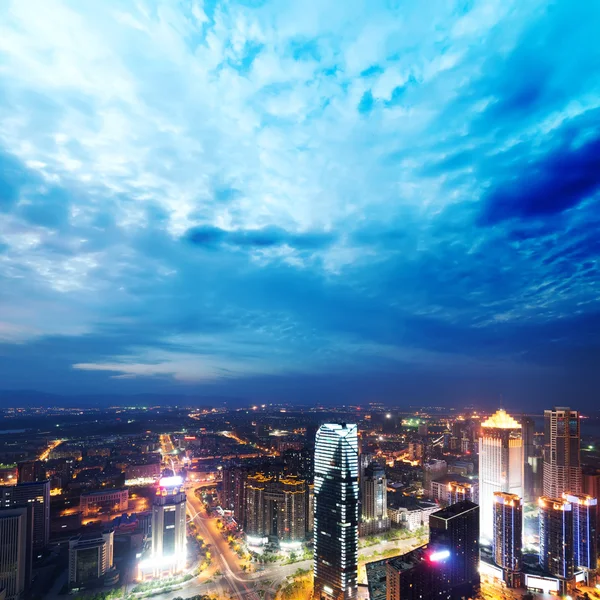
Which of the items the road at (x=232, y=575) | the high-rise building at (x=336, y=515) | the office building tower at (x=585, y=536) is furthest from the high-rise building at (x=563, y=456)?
the high-rise building at (x=336, y=515)

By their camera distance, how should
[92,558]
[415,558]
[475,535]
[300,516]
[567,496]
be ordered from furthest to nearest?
[300,516]
[567,496]
[92,558]
[475,535]
[415,558]

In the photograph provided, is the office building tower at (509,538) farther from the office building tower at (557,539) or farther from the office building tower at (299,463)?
the office building tower at (299,463)

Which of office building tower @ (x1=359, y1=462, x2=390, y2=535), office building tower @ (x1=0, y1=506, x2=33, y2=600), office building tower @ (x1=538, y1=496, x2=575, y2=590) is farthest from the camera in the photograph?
office building tower @ (x1=359, y1=462, x2=390, y2=535)

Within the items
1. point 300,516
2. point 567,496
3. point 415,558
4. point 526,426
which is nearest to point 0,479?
point 300,516

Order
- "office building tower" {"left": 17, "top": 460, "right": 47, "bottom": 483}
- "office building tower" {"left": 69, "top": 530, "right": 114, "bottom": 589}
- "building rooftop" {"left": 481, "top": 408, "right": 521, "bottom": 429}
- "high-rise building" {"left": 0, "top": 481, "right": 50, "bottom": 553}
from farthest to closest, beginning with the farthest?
"office building tower" {"left": 17, "top": 460, "right": 47, "bottom": 483} < "building rooftop" {"left": 481, "top": 408, "right": 521, "bottom": 429} < "high-rise building" {"left": 0, "top": 481, "right": 50, "bottom": 553} < "office building tower" {"left": 69, "top": 530, "right": 114, "bottom": 589}

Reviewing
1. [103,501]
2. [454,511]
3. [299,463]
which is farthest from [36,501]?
[454,511]

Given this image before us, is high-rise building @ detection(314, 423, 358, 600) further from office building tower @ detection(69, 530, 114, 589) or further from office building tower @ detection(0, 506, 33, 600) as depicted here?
office building tower @ detection(0, 506, 33, 600)

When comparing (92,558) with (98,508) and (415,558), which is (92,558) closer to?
(98,508)

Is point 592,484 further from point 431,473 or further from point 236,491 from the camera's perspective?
point 236,491

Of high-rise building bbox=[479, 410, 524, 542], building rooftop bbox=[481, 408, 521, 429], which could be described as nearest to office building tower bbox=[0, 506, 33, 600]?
high-rise building bbox=[479, 410, 524, 542]
